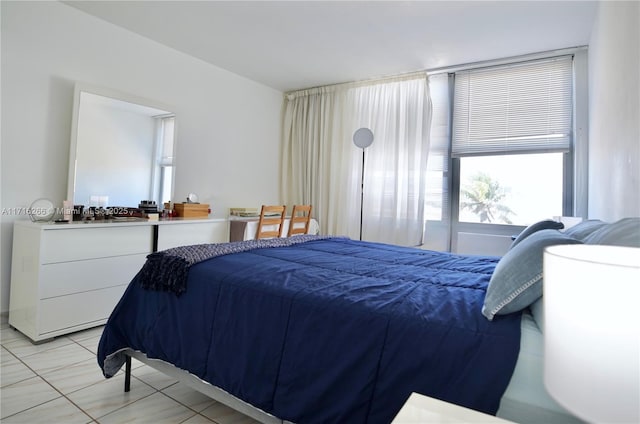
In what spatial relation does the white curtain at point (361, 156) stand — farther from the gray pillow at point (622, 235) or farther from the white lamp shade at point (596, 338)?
the white lamp shade at point (596, 338)

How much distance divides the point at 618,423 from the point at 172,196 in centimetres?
380

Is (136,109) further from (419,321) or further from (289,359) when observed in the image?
(419,321)

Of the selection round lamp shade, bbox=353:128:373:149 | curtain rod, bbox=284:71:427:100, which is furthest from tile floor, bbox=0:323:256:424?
curtain rod, bbox=284:71:427:100

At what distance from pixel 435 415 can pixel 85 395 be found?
1886 millimetres

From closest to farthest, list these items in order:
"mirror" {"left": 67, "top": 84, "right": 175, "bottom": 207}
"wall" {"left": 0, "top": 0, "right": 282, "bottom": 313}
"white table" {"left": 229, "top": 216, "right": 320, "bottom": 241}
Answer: "wall" {"left": 0, "top": 0, "right": 282, "bottom": 313}
"mirror" {"left": 67, "top": 84, "right": 175, "bottom": 207}
"white table" {"left": 229, "top": 216, "right": 320, "bottom": 241}

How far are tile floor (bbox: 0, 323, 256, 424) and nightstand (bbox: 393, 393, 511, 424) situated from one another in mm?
1192

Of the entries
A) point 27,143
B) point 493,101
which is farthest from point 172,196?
point 493,101

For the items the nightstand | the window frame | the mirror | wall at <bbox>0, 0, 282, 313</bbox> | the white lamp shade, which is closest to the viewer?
the white lamp shade

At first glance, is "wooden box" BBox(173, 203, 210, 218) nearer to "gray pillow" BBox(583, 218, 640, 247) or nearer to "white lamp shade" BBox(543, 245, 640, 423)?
"gray pillow" BBox(583, 218, 640, 247)

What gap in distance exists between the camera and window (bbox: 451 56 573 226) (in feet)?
11.6

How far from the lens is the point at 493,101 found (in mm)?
3850

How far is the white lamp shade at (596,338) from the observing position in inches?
20.1

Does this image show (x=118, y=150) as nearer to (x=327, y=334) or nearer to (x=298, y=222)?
(x=298, y=222)

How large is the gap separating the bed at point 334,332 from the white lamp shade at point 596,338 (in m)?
0.37
